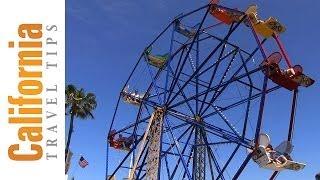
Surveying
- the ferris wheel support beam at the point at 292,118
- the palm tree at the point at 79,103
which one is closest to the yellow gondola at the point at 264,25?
the ferris wheel support beam at the point at 292,118

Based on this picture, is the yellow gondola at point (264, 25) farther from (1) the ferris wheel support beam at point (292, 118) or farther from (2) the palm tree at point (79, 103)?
(2) the palm tree at point (79, 103)

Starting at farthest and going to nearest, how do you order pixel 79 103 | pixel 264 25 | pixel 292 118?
pixel 79 103
pixel 264 25
pixel 292 118

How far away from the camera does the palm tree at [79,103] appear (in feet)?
157

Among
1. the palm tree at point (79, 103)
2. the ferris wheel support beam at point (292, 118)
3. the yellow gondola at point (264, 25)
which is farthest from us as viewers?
the palm tree at point (79, 103)

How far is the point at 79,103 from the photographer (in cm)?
4800

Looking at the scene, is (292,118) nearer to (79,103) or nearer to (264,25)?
(264,25)

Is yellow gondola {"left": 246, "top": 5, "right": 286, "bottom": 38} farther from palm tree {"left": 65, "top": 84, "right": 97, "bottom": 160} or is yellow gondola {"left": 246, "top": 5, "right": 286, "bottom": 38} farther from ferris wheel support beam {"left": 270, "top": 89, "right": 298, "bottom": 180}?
palm tree {"left": 65, "top": 84, "right": 97, "bottom": 160}

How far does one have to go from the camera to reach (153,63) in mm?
41625

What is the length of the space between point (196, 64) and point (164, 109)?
4.01 metres

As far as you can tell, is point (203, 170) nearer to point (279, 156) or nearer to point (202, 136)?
point (202, 136)

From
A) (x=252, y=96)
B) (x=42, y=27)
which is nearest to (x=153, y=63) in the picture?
(x=252, y=96)

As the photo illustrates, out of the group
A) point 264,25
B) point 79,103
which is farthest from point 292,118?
point 79,103

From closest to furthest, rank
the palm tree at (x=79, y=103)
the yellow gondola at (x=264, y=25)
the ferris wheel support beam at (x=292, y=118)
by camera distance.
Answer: the ferris wheel support beam at (x=292, y=118) < the yellow gondola at (x=264, y=25) < the palm tree at (x=79, y=103)

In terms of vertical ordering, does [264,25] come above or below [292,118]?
above
